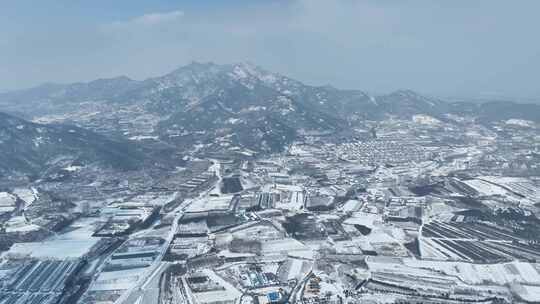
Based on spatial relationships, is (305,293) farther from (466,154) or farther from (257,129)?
(257,129)

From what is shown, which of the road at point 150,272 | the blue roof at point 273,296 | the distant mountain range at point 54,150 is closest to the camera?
the blue roof at point 273,296

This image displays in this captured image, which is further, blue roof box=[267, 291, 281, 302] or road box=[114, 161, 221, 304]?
road box=[114, 161, 221, 304]

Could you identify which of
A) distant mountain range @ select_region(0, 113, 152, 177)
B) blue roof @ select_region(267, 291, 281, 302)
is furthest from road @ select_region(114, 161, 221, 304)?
distant mountain range @ select_region(0, 113, 152, 177)

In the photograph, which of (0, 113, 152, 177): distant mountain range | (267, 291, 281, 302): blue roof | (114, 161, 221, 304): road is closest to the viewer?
(267, 291, 281, 302): blue roof

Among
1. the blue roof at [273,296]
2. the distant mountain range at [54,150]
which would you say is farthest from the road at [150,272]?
the distant mountain range at [54,150]

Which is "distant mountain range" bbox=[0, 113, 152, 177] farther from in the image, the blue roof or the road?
the blue roof

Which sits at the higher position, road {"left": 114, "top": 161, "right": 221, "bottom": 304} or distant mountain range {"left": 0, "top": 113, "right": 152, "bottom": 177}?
distant mountain range {"left": 0, "top": 113, "right": 152, "bottom": 177}

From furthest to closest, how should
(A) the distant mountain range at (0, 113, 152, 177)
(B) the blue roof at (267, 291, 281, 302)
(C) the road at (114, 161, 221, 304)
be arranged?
(A) the distant mountain range at (0, 113, 152, 177) → (C) the road at (114, 161, 221, 304) → (B) the blue roof at (267, 291, 281, 302)

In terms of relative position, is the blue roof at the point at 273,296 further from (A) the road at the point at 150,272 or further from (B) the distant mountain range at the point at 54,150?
(B) the distant mountain range at the point at 54,150

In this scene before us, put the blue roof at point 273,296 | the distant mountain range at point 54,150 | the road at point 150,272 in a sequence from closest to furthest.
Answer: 1. the blue roof at point 273,296
2. the road at point 150,272
3. the distant mountain range at point 54,150

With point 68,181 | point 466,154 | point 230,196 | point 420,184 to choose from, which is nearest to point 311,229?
point 230,196

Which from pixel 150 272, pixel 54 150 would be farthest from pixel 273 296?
pixel 54 150

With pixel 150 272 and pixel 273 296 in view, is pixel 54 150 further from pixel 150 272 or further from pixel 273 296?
pixel 273 296
